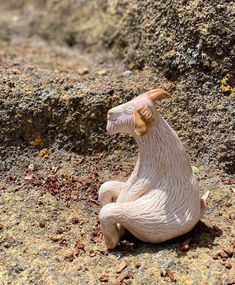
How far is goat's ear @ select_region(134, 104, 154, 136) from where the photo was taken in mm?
2605

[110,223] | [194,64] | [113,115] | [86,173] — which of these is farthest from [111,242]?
[194,64]

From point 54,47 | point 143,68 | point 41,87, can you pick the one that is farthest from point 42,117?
point 54,47

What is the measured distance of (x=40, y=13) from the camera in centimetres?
589

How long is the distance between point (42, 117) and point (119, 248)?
4.21 ft

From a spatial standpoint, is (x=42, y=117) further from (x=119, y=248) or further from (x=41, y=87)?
(x=119, y=248)

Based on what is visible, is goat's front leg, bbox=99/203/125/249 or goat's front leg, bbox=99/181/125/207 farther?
goat's front leg, bbox=99/181/125/207

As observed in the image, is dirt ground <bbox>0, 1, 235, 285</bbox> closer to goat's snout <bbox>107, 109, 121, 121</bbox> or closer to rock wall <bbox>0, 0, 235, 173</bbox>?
rock wall <bbox>0, 0, 235, 173</bbox>

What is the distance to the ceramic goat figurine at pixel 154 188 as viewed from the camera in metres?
2.66

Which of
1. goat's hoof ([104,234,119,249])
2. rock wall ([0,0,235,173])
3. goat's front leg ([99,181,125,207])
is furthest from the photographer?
rock wall ([0,0,235,173])

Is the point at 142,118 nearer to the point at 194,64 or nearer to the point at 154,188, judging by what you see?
the point at 154,188

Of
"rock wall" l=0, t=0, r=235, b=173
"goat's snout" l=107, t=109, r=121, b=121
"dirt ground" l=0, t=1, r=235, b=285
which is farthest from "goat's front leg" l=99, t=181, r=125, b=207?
"rock wall" l=0, t=0, r=235, b=173

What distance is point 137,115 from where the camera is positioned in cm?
261

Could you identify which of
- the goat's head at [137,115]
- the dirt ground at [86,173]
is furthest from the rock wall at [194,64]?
the goat's head at [137,115]

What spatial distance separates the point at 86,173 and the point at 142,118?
100 cm
